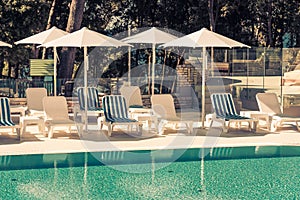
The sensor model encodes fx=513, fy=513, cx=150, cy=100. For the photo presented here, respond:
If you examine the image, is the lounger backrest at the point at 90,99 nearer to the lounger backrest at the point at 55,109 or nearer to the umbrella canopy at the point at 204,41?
the lounger backrest at the point at 55,109

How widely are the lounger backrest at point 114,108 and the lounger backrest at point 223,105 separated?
2.44 m

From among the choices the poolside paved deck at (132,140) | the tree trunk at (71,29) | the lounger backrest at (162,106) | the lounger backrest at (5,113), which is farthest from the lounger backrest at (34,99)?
the tree trunk at (71,29)

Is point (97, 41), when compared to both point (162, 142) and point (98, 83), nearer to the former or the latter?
point (162, 142)

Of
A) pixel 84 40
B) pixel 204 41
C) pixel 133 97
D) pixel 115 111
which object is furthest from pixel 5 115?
pixel 204 41

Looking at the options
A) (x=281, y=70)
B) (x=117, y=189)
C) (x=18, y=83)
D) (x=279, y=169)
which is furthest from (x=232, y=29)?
(x=117, y=189)

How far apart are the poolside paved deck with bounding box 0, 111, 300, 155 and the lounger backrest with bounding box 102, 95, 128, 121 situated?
0.46 m

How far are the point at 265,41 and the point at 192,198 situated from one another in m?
26.2

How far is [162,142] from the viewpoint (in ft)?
38.8

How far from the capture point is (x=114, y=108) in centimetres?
1298

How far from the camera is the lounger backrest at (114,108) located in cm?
1284

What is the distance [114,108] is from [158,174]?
384cm

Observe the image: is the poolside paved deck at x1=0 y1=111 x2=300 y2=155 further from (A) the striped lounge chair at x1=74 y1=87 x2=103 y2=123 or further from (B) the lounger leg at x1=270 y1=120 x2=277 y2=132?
(A) the striped lounge chair at x1=74 y1=87 x2=103 y2=123

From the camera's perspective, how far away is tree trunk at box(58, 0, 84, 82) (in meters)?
18.5

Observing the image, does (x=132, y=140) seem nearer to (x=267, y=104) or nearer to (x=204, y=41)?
(x=204, y=41)
